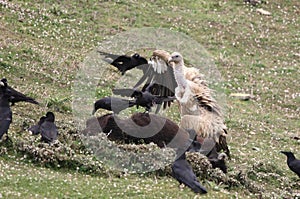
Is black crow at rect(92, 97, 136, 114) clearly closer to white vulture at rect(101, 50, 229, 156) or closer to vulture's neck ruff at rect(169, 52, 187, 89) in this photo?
white vulture at rect(101, 50, 229, 156)

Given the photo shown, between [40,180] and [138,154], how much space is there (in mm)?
2744

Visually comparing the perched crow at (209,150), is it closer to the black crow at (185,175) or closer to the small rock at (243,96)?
the black crow at (185,175)

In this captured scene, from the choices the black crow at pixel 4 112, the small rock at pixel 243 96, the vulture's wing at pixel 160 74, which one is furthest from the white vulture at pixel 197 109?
the small rock at pixel 243 96

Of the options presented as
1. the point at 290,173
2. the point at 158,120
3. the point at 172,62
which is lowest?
the point at 290,173

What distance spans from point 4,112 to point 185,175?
3933 millimetres

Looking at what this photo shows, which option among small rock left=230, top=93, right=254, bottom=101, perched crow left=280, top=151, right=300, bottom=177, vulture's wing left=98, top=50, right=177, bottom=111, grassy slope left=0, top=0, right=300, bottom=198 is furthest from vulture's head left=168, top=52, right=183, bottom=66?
small rock left=230, top=93, right=254, bottom=101

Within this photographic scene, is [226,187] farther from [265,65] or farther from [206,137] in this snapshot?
[265,65]

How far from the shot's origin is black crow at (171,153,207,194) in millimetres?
12352

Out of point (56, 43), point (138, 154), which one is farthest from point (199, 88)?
point (56, 43)

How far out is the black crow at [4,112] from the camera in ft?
43.3

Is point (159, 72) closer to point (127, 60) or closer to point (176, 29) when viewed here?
point (127, 60)

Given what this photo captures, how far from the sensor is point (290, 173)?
55.3ft

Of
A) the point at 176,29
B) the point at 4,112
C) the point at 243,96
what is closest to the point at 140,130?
the point at 4,112

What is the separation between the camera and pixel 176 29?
94.4ft
